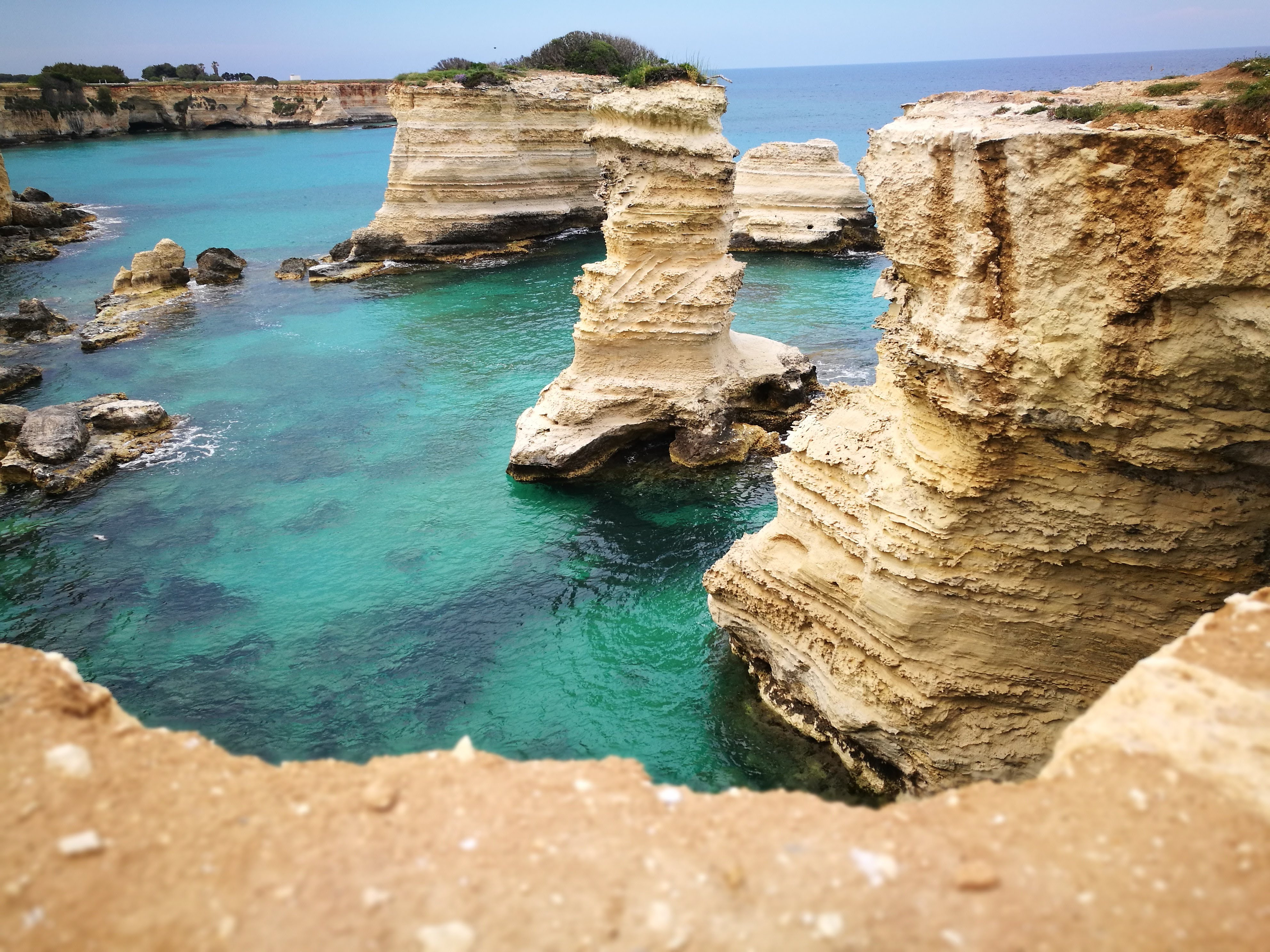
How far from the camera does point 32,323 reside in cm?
2475

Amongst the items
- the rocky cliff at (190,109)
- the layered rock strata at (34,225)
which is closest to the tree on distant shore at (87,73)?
the rocky cliff at (190,109)

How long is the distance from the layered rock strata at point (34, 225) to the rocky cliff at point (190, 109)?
33466 millimetres

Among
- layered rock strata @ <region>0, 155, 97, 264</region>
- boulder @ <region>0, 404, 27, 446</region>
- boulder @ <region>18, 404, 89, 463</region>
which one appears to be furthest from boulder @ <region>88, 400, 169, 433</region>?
layered rock strata @ <region>0, 155, 97, 264</region>

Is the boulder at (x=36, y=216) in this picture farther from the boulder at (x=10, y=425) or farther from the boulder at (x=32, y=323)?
the boulder at (x=10, y=425)

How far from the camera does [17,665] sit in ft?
14.5

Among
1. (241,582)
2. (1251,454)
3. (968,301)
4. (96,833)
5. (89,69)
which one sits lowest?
(241,582)

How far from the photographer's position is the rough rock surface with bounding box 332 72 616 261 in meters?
31.5

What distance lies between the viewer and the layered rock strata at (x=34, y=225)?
3444cm

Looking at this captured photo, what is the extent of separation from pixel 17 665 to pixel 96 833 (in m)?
1.39

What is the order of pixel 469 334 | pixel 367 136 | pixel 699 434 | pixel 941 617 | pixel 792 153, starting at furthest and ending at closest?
pixel 367 136, pixel 792 153, pixel 469 334, pixel 699 434, pixel 941 617

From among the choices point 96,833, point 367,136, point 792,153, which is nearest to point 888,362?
point 96,833

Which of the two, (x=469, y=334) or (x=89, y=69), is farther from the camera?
(x=89, y=69)

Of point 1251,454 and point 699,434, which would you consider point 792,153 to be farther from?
point 1251,454

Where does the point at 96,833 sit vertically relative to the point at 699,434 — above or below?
above
